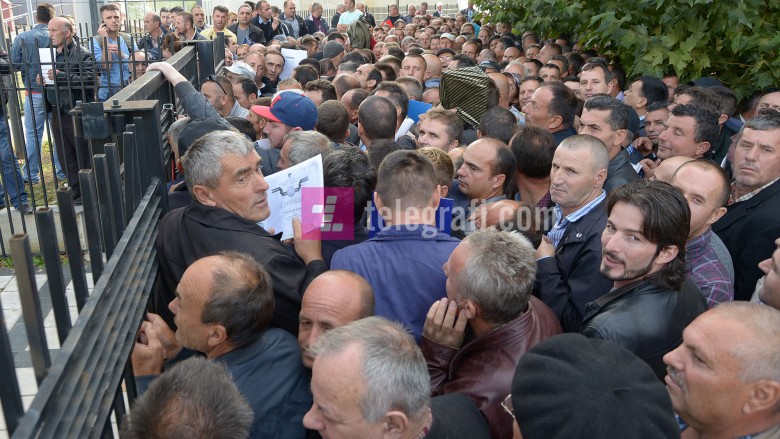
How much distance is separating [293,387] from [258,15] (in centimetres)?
1359

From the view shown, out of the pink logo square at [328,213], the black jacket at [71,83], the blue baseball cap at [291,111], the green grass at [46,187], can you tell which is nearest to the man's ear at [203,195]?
the pink logo square at [328,213]

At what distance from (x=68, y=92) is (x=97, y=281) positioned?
513 cm

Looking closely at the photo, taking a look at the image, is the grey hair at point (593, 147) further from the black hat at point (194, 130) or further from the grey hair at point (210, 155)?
the black hat at point (194, 130)

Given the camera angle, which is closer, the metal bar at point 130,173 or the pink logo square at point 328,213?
the metal bar at point 130,173

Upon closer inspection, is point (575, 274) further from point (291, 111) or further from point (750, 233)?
point (291, 111)

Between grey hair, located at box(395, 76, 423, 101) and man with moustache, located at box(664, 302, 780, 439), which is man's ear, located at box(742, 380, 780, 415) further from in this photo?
grey hair, located at box(395, 76, 423, 101)

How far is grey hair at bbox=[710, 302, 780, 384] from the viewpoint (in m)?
2.00

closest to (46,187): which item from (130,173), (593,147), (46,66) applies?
(46,66)

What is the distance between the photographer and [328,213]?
3473 millimetres

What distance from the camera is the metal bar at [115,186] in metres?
2.37

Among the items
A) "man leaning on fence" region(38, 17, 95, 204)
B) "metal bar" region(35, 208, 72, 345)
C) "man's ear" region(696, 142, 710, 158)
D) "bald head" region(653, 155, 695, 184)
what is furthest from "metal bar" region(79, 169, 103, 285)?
"man leaning on fence" region(38, 17, 95, 204)

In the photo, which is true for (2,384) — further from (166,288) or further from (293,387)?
(166,288)

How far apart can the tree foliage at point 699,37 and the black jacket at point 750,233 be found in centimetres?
266

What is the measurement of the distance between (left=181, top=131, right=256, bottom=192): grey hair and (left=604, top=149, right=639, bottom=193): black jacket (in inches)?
93.4
